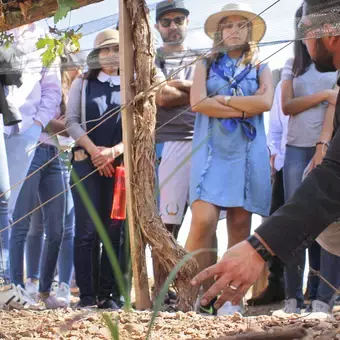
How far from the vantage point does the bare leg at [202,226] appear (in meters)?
5.05

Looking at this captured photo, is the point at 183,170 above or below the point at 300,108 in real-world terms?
below

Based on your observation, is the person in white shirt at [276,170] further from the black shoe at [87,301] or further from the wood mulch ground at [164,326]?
the wood mulch ground at [164,326]

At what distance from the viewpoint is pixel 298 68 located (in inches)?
213

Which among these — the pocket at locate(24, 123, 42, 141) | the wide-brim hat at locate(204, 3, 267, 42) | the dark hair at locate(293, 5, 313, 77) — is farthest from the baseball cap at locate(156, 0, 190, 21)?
the pocket at locate(24, 123, 42, 141)

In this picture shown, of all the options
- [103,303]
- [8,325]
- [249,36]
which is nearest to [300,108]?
[249,36]

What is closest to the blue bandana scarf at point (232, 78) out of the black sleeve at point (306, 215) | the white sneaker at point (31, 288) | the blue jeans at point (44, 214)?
the blue jeans at point (44, 214)

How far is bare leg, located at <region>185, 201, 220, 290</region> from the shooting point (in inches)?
199

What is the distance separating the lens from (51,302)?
582 cm

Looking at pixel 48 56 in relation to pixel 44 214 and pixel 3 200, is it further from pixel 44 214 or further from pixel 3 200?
pixel 44 214

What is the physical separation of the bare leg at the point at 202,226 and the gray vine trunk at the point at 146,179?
0.68 meters

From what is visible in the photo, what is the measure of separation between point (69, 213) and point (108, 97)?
46.4 inches

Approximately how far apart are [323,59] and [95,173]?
2.27m

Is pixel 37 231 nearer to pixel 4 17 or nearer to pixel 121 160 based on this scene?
pixel 121 160

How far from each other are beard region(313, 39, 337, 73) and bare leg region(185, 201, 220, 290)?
63.3 inches
